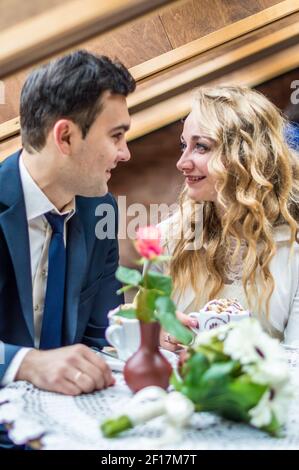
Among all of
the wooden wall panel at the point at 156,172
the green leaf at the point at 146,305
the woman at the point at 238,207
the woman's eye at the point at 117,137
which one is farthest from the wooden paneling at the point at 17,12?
the wooden wall panel at the point at 156,172

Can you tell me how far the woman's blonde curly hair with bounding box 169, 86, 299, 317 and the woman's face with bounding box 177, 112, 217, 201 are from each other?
0.08 ft

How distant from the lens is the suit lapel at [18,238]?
1.64 metres

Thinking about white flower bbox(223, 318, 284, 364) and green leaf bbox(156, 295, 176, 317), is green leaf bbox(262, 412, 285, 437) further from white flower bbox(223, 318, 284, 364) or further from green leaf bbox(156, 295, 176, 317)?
green leaf bbox(156, 295, 176, 317)

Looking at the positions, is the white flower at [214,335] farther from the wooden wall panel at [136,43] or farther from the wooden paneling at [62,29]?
the wooden wall panel at [136,43]

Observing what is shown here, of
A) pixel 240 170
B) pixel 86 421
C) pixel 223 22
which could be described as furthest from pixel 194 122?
pixel 86 421

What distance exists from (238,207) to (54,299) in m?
0.77

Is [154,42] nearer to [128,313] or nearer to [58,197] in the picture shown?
[58,197]

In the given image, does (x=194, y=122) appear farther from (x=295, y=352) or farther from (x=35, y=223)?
(x=295, y=352)

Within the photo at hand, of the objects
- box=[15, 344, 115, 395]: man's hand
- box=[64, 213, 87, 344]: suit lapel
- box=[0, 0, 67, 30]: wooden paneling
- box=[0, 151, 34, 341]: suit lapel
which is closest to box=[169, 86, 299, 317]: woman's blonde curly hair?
box=[64, 213, 87, 344]: suit lapel

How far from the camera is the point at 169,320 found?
1.19m

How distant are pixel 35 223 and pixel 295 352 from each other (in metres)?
0.72

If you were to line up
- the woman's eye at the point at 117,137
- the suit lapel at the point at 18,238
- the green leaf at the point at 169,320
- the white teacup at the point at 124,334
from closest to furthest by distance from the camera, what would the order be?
the green leaf at the point at 169,320
the white teacup at the point at 124,334
the suit lapel at the point at 18,238
the woman's eye at the point at 117,137

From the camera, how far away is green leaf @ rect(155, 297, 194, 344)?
1185mm

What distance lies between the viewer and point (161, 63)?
2.58 m
